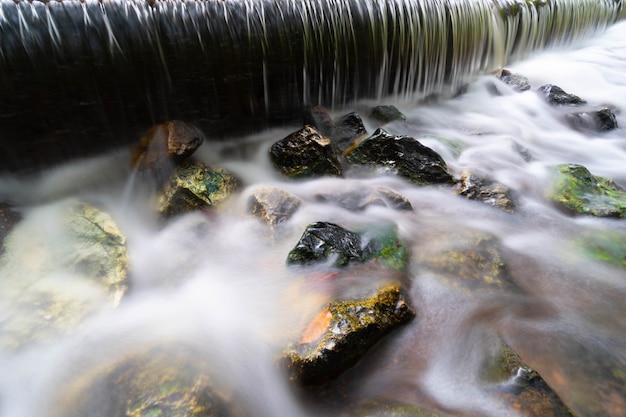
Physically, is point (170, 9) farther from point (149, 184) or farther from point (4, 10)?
point (149, 184)

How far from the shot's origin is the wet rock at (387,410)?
2.13m

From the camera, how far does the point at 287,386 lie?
2.31 meters

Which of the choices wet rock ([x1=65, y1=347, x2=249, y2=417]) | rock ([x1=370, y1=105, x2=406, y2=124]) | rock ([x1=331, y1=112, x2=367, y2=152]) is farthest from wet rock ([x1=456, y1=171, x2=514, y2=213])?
wet rock ([x1=65, y1=347, x2=249, y2=417])

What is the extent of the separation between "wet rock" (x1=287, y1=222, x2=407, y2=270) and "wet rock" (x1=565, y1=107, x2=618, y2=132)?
5.17 metres

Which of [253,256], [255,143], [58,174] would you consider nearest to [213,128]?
[255,143]

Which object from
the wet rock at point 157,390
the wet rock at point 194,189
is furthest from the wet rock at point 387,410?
the wet rock at point 194,189

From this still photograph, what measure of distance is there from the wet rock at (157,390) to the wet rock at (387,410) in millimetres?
667

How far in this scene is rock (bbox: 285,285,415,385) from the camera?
230cm

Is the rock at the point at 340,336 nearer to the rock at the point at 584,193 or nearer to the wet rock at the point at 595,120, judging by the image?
the rock at the point at 584,193

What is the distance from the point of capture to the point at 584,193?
4.27m

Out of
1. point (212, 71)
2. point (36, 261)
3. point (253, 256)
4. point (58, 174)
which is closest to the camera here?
point (36, 261)

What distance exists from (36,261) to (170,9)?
2.75 metres

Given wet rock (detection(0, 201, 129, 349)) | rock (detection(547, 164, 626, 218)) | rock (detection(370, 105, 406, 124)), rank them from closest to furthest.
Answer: wet rock (detection(0, 201, 129, 349)) < rock (detection(547, 164, 626, 218)) < rock (detection(370, 105, 406, 124))

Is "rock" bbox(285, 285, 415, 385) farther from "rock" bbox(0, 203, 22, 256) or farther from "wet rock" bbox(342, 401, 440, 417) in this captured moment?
"rock" bbox(0, 203, 22, 256)
